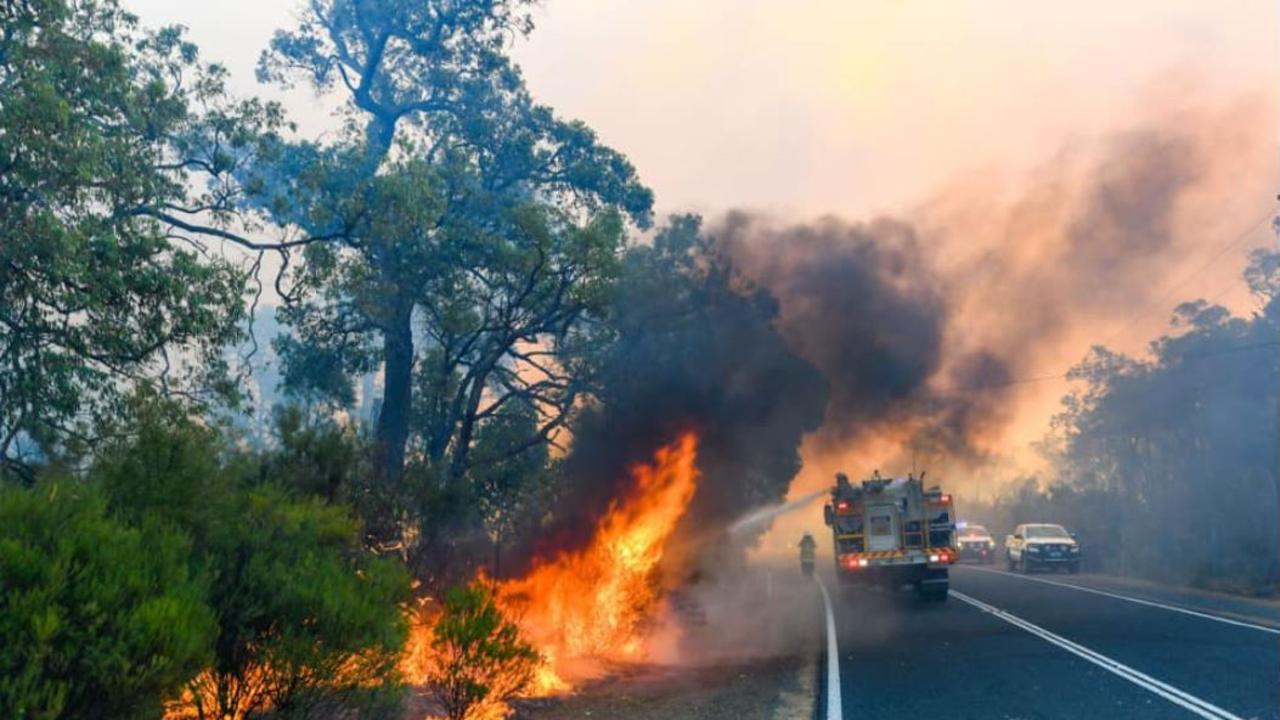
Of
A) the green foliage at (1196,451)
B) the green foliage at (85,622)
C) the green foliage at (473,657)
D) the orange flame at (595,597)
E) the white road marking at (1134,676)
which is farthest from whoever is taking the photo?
the green foliage at (1196,451)

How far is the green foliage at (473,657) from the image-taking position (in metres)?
9.46

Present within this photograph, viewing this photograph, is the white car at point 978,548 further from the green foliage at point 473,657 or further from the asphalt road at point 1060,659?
the green foliage at point 473,657

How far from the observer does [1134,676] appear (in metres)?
11.4

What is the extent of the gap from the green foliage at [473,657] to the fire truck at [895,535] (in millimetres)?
14496

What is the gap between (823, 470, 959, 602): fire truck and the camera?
2250 cm

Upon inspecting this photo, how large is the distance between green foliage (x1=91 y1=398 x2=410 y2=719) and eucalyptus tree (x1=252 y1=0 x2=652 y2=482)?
5860mm

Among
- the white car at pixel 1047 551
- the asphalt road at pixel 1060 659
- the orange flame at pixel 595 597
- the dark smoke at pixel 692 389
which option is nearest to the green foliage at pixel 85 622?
the asphalt road at pixel 1060 659

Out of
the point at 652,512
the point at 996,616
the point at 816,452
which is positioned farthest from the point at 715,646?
the point at 816,452

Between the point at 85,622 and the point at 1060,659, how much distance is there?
11729 mm

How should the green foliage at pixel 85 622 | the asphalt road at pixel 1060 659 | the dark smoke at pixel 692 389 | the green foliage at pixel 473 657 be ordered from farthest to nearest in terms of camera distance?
1. the dark smoke at pixel 692 389
2. the asphalt road at pixel 1060 659
3. the green foliage at pixel 473 657
4. the green foliage at pixel 85 622

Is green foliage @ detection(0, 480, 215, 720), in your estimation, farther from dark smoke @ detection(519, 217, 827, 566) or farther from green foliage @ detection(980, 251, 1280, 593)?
green foliage @ detection(980, 251, 1280, 593)

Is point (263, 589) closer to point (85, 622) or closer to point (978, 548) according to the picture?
point (85, 622)

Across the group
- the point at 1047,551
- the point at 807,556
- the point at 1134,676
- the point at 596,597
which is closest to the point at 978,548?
the point at 1047,551

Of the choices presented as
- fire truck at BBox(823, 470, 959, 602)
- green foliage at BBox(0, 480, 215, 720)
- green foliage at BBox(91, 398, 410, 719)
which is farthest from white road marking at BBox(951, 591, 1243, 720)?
green foliage at BBox(0, 480, 215, 720)
